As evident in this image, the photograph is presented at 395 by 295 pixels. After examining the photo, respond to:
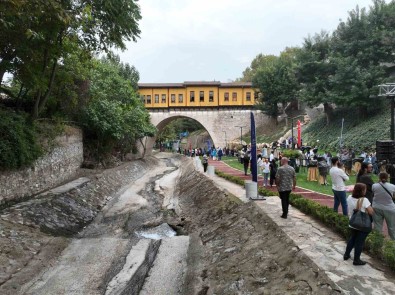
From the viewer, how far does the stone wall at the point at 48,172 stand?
14766mm

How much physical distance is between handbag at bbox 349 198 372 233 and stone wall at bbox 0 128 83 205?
1245cm

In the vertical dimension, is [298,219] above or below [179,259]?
above

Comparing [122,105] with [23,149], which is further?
[122,105]

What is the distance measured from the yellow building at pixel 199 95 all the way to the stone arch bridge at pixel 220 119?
3.18 ft

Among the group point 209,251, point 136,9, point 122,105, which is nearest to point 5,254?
point 209,251

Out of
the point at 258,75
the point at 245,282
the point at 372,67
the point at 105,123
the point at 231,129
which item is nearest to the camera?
the point at 245,282

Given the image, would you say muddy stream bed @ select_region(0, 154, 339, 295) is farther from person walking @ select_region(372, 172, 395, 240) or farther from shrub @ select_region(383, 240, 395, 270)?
person walking @ select_region(372, 172, 395, 240)

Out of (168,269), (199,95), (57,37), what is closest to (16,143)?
(57,37)

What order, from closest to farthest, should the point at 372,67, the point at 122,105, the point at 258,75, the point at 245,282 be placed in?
1. the point at 245,282
2. the point at 372,67
3. the point at 122,105
4. the point at 258,75

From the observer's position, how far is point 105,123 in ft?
95.5

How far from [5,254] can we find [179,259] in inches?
182

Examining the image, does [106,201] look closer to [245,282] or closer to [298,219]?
[298,219]

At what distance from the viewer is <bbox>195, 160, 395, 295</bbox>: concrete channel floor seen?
6027mm

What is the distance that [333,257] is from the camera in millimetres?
7328
